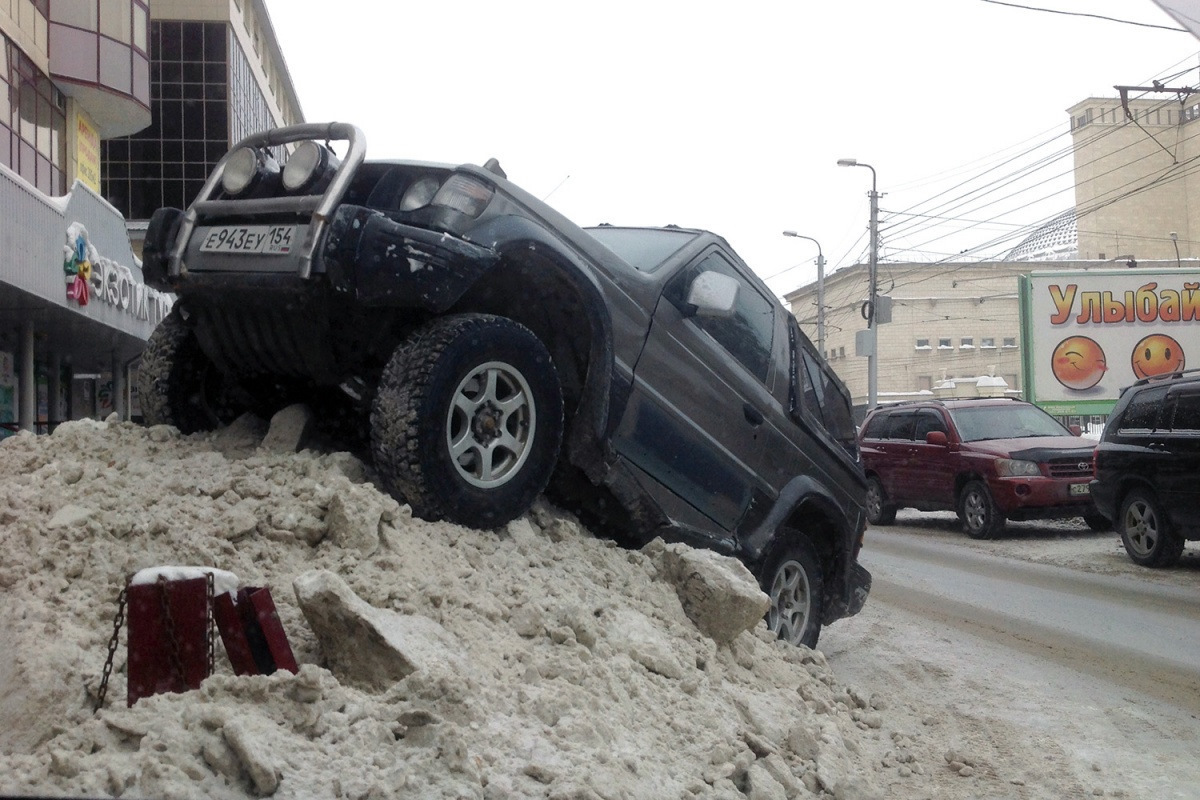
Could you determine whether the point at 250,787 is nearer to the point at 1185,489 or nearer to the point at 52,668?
the point at 52,668

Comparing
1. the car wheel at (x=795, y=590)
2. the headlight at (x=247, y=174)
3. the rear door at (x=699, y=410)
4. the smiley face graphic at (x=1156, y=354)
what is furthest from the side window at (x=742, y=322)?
the smiley face graphic at (x=1156, y=354)

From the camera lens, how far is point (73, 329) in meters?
24.6

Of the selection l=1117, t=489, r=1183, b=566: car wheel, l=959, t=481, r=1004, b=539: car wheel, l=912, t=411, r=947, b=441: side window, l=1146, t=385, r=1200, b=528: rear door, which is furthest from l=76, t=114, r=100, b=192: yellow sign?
l=1146, t=385, r=1200, b=528: rear door

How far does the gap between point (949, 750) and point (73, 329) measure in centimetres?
2358

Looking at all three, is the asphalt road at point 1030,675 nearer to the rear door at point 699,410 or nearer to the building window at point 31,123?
the rear door at point 699,410

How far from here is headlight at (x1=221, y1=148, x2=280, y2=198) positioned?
4578mm

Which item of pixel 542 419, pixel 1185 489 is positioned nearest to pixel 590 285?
pixel 542 419

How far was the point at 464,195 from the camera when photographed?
14.5 ft

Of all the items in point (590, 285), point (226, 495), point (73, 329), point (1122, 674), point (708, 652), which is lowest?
point (1122, 674)

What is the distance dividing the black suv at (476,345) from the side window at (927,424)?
1107 centimetres

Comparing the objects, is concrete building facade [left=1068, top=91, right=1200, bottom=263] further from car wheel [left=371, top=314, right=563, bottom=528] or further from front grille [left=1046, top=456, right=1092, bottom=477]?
car wheel [left=371, top=314, right=563, bottom=528]

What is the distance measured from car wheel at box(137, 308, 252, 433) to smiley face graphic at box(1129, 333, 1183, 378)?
94.9ft

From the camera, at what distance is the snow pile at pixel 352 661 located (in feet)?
8.80

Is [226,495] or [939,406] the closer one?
[226,495]
